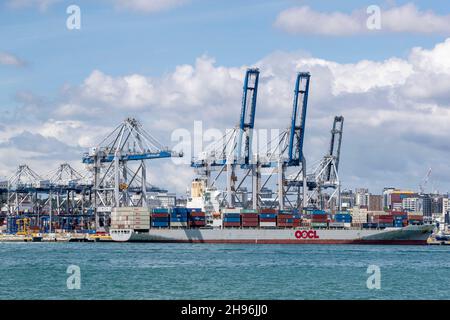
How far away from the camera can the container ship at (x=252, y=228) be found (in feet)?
365

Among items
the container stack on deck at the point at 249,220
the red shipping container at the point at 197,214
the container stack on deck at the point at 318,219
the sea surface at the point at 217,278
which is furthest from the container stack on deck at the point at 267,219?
the sea surface at the point at 217,278

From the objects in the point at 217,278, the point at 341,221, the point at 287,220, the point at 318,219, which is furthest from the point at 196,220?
the point at 217,278

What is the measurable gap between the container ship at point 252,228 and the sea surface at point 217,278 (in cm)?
3828

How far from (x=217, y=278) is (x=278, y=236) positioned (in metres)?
62.5

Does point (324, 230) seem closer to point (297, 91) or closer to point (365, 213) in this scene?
point (365, 213)

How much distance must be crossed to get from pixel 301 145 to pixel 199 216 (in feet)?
60.6

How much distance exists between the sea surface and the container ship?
38279 millimetres

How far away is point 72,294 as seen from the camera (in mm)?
40844

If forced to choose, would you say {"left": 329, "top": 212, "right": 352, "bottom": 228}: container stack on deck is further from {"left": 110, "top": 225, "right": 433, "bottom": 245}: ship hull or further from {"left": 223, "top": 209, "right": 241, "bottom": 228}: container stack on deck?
{"left": 223, "top": 209, "right": 241, "bottom": 228}: container stack on deck

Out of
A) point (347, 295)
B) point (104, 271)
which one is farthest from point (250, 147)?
point (347, 295)

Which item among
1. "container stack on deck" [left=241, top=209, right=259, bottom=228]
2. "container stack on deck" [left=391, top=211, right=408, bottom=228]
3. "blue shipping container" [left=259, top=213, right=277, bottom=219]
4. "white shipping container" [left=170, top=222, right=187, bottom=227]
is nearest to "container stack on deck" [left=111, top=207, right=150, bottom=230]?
"white shipping container" [left=170, top=222, right=187, bottom=227]

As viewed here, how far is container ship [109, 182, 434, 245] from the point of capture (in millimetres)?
111312

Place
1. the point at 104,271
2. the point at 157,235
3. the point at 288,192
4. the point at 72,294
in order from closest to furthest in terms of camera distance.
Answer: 1. the point at 72,294
2. the point at 104,271
3. the point at 157,235
4. the point at 288,192

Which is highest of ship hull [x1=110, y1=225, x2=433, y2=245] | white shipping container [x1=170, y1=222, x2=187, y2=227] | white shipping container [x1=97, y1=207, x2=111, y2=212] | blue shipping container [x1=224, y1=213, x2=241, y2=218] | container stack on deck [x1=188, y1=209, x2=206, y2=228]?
white shipping container [x1=97, y1=207, x2=111, y2=212]
